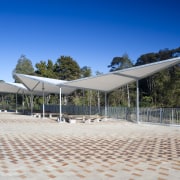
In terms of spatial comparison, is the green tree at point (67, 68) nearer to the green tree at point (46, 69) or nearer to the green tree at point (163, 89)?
the green tree at point (46, 69)

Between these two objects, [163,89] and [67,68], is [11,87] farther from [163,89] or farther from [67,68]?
[163,89]

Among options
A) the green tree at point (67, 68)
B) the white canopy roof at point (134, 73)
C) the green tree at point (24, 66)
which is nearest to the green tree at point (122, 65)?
the green tree at point (67, 68)

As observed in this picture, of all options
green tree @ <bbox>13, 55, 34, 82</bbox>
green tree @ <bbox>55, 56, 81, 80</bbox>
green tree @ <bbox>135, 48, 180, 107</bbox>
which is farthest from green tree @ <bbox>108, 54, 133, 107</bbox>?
green tree @ <bbox>13, 55, 34, 82</bbox>

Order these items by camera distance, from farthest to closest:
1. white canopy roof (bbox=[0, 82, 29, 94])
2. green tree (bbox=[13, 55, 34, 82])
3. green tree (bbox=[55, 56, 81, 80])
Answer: green tree (bbox=[13, 55, 34, 82]), green tree (bbox=[55, 56, 81, 80]), white canopy roof (bbox=[0, 82, 29, 94])

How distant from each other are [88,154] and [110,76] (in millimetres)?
8529

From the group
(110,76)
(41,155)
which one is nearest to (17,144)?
(41,155)

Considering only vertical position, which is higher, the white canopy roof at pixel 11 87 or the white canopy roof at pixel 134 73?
the white canopy roof at pixel 11 87

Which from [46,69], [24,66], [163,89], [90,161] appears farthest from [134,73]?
[24,66]

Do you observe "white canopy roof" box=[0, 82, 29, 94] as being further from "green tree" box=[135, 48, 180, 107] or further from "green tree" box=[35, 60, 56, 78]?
"green tree" box=[135, 48, 180, 107]

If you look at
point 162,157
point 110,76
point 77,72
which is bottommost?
point 162,157

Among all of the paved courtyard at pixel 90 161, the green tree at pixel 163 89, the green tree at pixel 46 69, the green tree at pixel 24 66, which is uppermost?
the green tree at pixel 24 66

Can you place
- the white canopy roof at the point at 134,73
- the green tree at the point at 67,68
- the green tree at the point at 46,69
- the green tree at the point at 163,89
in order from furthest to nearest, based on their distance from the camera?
the green tree at the point at 67,68, the green tree at the point at 46,69, the green tree at the point at 163,89, the white canopy roof at the point at 134,73

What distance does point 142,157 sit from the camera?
237 inches

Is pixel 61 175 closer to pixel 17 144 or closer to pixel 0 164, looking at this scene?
pixel 0 164
